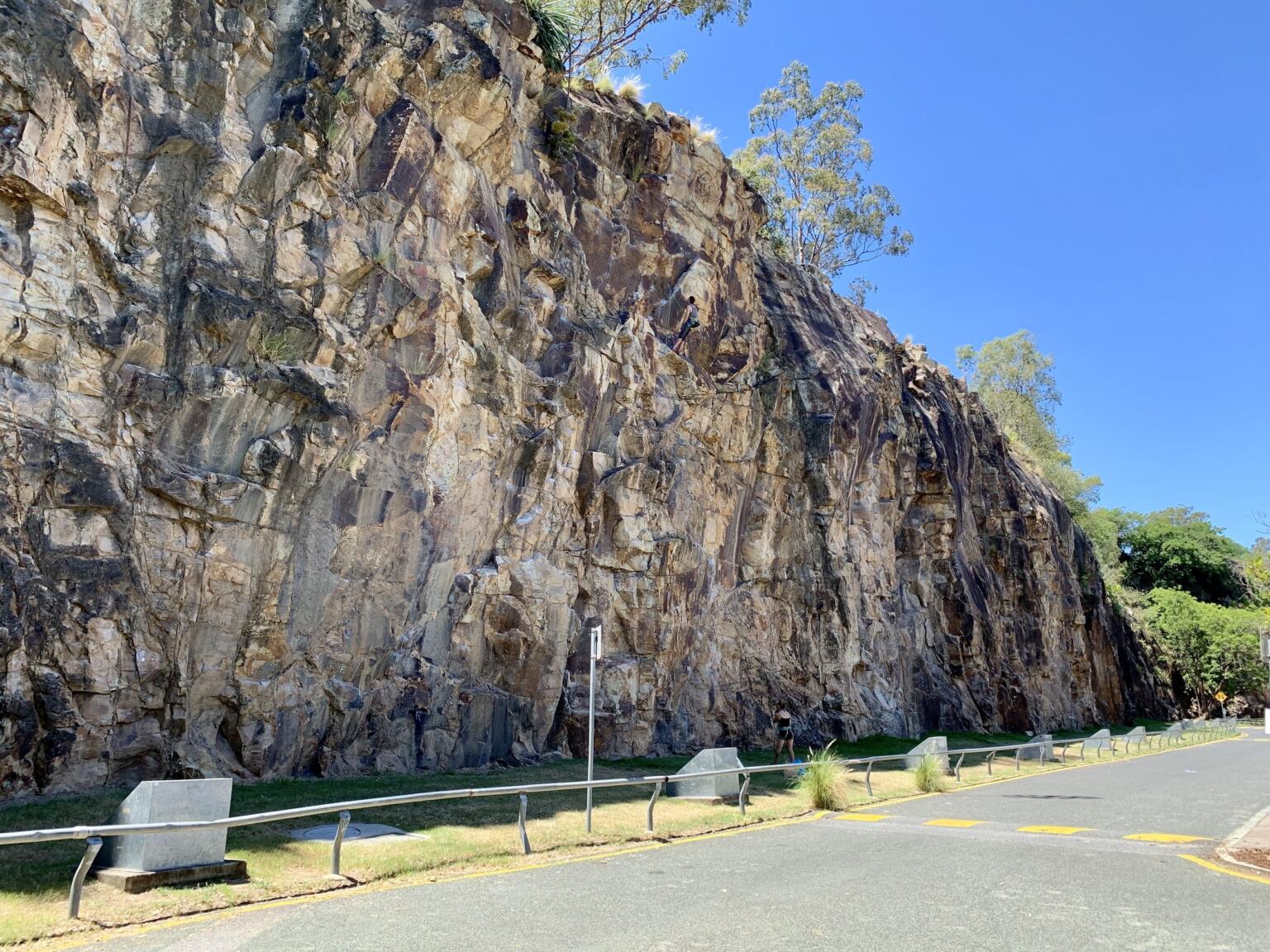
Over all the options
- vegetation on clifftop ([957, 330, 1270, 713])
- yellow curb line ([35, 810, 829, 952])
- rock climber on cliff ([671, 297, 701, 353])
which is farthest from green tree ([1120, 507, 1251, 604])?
yellow curb line ([35, 810, 829, 952])

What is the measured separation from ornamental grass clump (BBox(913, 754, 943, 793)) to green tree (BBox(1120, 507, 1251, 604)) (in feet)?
208

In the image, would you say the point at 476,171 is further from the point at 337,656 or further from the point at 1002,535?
the point at 1002,535

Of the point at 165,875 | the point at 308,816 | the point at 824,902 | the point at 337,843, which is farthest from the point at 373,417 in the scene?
the point at 824,902

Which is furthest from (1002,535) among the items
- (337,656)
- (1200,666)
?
(337,656)

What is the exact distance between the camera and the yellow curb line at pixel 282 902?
6.88 meters

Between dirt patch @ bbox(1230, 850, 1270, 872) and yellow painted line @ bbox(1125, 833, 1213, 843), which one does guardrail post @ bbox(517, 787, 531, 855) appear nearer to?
dirt patch @ bbox(1230, 850, 1270, 872)

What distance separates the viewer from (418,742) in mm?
17438

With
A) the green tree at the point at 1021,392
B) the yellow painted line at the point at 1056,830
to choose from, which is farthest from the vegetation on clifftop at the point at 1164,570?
the yellow painted line at the point at 1056,830

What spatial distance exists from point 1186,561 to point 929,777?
67.3m

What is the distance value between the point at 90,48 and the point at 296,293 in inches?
181

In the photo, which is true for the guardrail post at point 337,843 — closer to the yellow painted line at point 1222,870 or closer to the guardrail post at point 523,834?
the guardrail post at point 523,834

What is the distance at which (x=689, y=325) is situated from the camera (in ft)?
89.6

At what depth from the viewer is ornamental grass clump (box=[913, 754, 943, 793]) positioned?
19547mm

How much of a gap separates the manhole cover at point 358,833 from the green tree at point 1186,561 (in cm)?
7574
